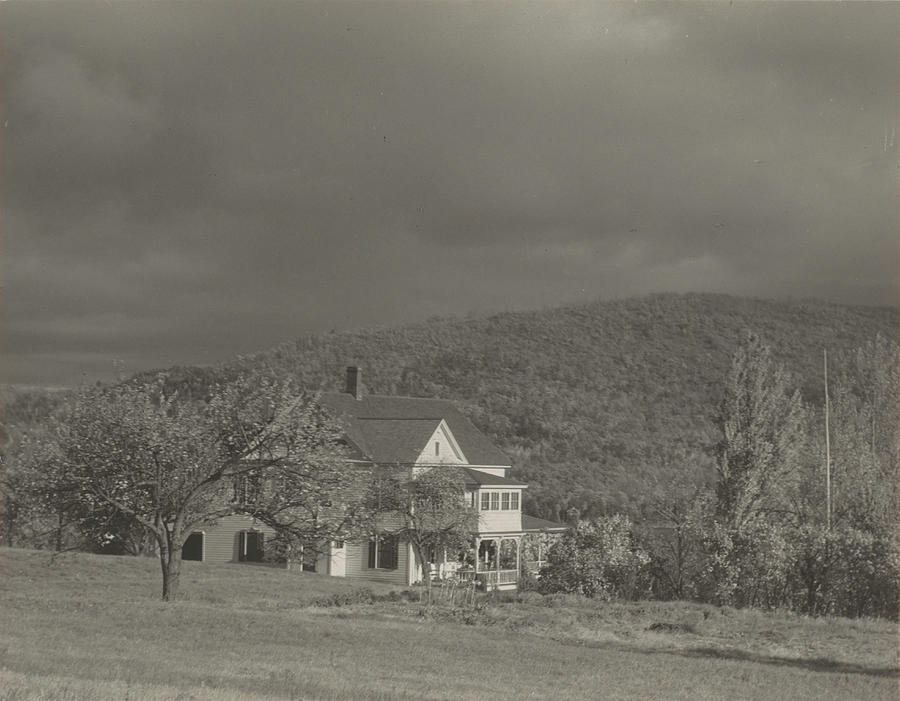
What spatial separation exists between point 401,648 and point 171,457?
9175 mm

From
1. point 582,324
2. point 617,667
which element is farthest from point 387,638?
point 582,324

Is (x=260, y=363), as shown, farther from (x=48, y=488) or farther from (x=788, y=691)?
(x=788, y=691)

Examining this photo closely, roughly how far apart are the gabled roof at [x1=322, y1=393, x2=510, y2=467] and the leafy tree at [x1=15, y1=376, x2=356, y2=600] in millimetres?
16844

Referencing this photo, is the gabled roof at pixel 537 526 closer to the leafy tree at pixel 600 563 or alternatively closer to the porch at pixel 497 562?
the porch at pixel 497 562

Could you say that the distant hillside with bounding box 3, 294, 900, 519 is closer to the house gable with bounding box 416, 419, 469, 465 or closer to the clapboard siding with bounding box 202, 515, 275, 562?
the house gable with bounding box 416, 419, 469, 465

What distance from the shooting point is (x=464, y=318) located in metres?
145

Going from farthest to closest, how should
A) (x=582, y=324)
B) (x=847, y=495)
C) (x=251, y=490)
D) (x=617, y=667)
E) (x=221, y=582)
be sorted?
1. (x=582, y=324)
2. (x=847, y=495)
3. (x=221, y=582)
4. (x=251, y=490)
5. (x=617, y=667)

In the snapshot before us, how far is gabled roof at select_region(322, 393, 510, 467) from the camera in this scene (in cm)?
5060

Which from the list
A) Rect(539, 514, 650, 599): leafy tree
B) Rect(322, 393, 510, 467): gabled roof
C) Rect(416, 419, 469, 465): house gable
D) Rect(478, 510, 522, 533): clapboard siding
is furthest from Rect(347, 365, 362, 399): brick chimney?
Rect(539, 514, 650, 599): leafy tree

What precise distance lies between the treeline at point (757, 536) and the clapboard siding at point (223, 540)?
59.2 ft

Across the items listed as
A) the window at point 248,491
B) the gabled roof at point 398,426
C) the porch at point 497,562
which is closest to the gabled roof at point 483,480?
the gabled roof at point 398,426

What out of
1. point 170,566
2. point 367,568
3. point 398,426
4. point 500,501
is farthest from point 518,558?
point 170,566

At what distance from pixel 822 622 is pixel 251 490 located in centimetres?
1757

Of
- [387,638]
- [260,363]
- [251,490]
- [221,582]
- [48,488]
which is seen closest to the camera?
[387,638]
